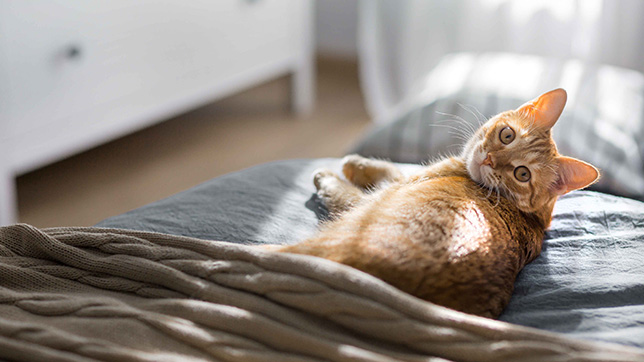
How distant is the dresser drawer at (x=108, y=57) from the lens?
1.84 meters

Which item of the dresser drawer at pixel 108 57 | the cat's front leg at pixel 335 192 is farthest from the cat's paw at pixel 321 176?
the dresser drawer at pixel 108 57

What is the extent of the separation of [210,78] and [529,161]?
179 cm

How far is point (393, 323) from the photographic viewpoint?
0.73m

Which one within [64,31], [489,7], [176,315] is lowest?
[176,315]

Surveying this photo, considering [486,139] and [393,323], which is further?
[486,139]

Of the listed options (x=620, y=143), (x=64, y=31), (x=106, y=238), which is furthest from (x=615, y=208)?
(x=64, y=31)

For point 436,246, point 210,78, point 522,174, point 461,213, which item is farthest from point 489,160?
point 210,78

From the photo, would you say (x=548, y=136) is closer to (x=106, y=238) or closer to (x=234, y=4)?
(x=106, y=238)

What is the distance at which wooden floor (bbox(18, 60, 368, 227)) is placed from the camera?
226 cm

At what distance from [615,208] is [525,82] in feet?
3.06

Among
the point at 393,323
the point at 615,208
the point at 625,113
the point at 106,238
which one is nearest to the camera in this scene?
the point at 393,323

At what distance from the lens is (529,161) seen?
1199 mm

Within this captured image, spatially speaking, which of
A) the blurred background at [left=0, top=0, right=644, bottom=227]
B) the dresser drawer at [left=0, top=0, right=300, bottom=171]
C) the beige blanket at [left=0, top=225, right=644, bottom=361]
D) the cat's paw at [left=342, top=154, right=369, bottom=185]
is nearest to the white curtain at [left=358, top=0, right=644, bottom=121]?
the blurred background at [left=0, top=0, right=644, bottom=227]

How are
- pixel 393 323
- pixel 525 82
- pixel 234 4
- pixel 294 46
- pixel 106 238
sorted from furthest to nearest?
1. pixel 294 46
2. pixel 234 4
3. pixel 525 82
4. pixel 106 238
5. pixel 393 323
